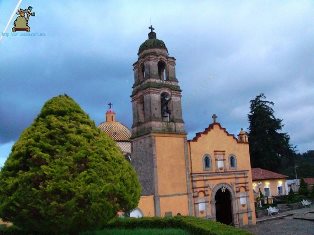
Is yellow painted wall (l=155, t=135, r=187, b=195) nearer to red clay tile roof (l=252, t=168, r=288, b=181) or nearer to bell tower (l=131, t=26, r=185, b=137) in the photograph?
bell tower (l=131, t=26, r=185, b=137)

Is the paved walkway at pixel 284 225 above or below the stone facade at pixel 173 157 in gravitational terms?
below

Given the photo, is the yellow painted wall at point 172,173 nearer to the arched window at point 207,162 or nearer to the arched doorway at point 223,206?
the arched window at point 207,162

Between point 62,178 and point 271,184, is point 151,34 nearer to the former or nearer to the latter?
point 62,178

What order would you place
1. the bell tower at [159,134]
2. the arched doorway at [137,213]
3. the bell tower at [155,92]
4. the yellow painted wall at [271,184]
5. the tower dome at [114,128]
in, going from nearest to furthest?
the arched doorway at [137,213], the bell tower at [159,134], the bell tower at [155,92], the tower dome at [114,128], the yellow painted wall at [271,184]

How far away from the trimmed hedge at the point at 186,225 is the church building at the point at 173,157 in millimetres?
7183

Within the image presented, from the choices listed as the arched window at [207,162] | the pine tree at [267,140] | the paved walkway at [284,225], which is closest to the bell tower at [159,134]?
the arched window at [207,162]

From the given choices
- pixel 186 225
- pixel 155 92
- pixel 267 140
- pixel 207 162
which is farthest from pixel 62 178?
pixel 267 140

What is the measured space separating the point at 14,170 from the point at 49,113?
78.5 inches

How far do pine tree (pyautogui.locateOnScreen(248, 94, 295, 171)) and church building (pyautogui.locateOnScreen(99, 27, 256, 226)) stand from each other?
97.5 feet

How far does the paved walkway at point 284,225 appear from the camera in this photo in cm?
2444

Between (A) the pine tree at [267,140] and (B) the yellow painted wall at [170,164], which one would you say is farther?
(A) the pine tree at [267,140]

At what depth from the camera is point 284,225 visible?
2791 cm

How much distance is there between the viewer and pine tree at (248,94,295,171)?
57.3m

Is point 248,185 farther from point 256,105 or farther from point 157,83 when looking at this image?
point 256,105
